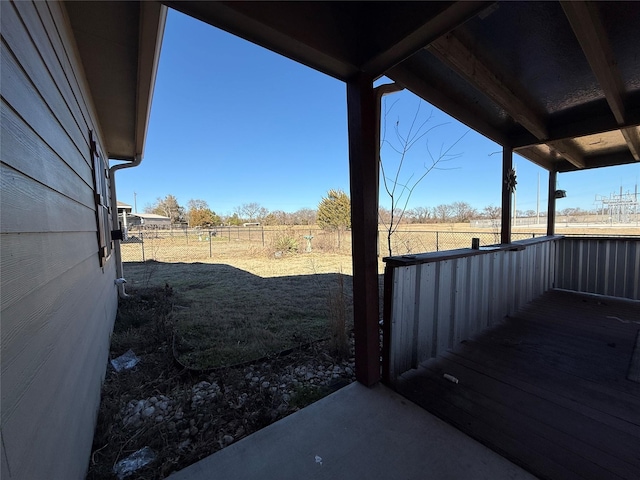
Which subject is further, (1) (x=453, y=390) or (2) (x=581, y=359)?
(2) (x=581, y=359)

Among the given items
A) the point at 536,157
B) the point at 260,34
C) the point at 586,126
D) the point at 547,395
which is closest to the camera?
the point at 260,34

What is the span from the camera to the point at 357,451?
4.35 ft

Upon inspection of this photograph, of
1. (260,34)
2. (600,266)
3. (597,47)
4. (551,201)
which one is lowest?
(600,266)

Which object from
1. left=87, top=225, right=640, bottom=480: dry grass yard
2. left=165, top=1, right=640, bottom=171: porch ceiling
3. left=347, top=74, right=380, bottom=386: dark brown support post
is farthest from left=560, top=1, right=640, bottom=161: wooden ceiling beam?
left=87, top=225, right=640, bottom=480: dry grass yard

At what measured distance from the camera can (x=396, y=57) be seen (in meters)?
1.53

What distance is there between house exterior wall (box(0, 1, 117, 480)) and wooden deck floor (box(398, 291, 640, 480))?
1.76 m

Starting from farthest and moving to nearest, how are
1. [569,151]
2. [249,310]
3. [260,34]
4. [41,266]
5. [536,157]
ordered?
[536,157] → [249,310] → [569,151] → [260,34] → [41,266]

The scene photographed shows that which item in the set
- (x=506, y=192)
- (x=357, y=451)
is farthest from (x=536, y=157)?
(x=357, y=451)

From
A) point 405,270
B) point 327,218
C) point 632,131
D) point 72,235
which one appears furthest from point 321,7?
point 327,218

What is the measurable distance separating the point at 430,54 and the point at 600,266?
166 inches

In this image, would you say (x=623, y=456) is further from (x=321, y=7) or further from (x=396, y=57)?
(x=321, y=7)

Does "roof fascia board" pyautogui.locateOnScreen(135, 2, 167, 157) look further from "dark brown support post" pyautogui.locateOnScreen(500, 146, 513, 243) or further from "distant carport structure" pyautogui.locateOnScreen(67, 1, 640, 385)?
"dark brown support post" pyautogui.locateOnScreen(500, 146, 513, 243)

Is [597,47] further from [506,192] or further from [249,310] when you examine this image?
[249,310]

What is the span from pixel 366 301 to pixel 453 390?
83 centimetres
